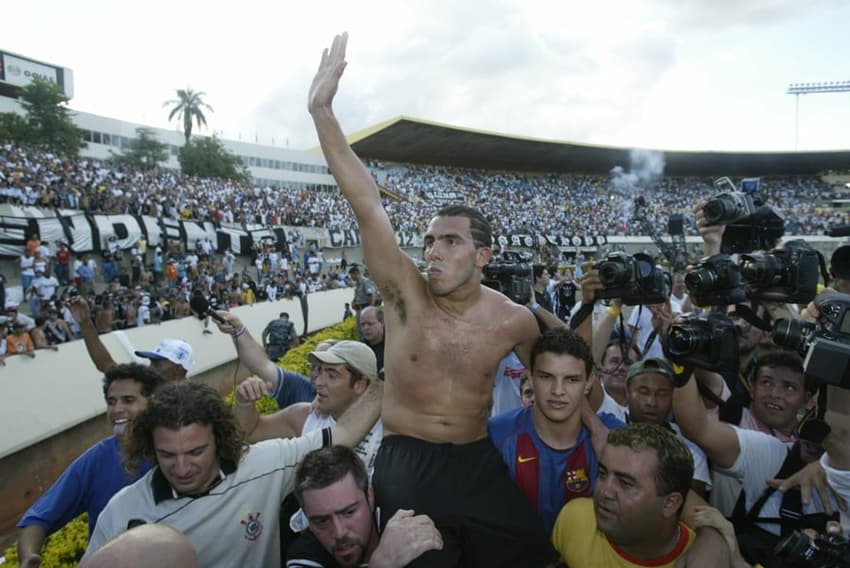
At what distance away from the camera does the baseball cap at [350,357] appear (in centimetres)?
347

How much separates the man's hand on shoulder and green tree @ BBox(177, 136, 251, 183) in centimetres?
5019

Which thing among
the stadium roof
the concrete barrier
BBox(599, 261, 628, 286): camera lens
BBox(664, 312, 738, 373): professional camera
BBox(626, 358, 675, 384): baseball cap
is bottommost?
the concrete barrier

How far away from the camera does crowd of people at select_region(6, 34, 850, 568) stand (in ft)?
6.94

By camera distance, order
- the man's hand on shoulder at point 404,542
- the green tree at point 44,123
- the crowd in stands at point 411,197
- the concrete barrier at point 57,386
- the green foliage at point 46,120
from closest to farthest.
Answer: the man's hand on shoulder at point 404,542 → the concrete barrier at point 57,386 → the crowd in stands at point 411,197 → the green tree at point 44,123 → the green foliage at point 46,120

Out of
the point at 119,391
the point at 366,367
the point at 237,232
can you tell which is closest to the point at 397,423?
the point at 366,367

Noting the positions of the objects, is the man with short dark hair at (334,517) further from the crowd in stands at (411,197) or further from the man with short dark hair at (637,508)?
the crowd in stands at (411,197)

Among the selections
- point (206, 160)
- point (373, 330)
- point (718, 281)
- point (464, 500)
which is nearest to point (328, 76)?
point (464, 500)

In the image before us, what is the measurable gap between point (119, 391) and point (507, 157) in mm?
44103

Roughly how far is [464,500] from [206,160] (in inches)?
2035

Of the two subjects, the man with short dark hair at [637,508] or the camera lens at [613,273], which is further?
the camera lens at [613,273]

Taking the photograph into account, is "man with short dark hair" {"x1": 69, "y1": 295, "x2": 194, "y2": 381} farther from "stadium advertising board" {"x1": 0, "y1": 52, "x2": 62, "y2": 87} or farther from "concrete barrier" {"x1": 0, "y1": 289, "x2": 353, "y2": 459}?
"stadium advertising board" {"x1": 0, "y1": 52, "x2": 62, "y2": 87}

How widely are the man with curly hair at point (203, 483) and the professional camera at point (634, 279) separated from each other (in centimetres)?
192

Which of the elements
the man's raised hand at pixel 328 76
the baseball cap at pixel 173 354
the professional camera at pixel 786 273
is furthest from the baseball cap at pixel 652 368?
the baseball cap at pixel 173 354

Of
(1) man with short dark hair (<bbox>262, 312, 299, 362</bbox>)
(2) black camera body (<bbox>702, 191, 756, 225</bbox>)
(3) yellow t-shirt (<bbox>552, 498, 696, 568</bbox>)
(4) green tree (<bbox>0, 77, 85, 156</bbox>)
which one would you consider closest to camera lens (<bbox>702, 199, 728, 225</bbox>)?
(2) black camera body (<bbox>702, 191, 756, 225</bbox>)
